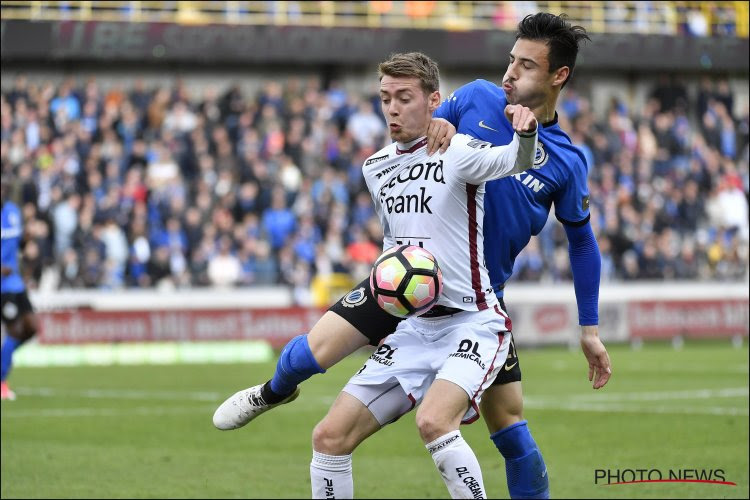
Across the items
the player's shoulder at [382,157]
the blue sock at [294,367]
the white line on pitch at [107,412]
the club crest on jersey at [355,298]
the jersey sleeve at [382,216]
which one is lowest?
the white line on pitch at [107,412]

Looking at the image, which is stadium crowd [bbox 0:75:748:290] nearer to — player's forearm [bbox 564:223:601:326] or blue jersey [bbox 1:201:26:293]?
blue jersey [bbox 1:201:26:293]

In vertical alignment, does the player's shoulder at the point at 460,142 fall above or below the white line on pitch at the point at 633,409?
above

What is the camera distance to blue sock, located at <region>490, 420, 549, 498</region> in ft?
23.2

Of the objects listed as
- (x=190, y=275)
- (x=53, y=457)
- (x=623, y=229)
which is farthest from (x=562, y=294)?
(x=53, y=457)

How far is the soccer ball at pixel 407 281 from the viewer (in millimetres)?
6359

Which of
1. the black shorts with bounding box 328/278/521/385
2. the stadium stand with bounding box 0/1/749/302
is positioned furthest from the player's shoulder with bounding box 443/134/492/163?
the stadium stand with bounding box 0/1/749/302

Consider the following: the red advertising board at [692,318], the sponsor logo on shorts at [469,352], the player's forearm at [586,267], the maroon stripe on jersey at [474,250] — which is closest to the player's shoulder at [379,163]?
the maroon stripe on jersey at [474,250]

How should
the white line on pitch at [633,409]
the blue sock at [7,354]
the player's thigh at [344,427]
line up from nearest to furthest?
the player's thigh at [344,427] < the white line on pitch at [633,409] < the blue sock at [7,354]

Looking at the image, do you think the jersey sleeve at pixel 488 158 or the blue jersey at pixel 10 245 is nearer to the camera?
the jersey sleeve at pixel 488 158

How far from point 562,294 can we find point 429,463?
1443 cm

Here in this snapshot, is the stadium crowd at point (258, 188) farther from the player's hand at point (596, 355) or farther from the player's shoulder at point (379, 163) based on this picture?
the player's hand at point (596, 355)

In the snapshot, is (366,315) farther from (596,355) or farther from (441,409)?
(596,355)

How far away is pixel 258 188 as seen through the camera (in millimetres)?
26516

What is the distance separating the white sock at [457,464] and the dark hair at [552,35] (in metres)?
2.02
